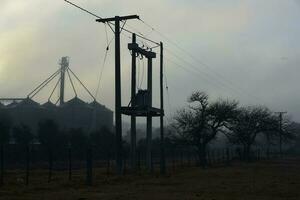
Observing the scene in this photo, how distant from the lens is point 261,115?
7656 centimetres

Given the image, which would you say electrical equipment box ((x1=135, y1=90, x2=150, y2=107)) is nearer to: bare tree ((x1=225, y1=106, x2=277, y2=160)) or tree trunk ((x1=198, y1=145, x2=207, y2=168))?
tree trunk ((x1=198, y1=145, x2=207, y2=168))

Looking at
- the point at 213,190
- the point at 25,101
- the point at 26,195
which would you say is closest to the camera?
the point at 26,195

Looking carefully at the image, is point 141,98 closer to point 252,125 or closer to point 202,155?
point 202,155

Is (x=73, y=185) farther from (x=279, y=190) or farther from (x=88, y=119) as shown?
(x=88, y=119)

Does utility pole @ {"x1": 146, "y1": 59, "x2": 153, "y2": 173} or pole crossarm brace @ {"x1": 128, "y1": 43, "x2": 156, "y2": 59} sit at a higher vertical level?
pole crossarm brace @ {"x1": 128, "y1": 43, "x2": 156, "y2": 59}

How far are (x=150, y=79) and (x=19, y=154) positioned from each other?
75.8ft

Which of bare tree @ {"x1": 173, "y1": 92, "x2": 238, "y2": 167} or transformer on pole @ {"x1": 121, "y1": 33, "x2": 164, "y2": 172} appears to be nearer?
transformer on pole @ {"x1": 121, "y1": 33, "x2": 164, "y2": 172}

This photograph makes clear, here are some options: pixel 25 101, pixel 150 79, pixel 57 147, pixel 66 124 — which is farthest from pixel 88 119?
pixel 150 79

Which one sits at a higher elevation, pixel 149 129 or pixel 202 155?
pixel 149 129

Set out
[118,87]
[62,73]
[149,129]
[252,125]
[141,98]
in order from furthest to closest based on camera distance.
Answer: [62,73] → [252,125] → [149,129] → [141,98] → [118,87]

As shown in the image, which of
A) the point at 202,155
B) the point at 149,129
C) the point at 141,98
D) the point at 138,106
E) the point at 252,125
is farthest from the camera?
the point at 252,125

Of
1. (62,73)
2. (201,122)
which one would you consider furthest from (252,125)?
(62,73)

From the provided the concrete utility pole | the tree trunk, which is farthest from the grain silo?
the tree trunk

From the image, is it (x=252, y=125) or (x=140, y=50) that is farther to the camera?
(x=252, y=125)
